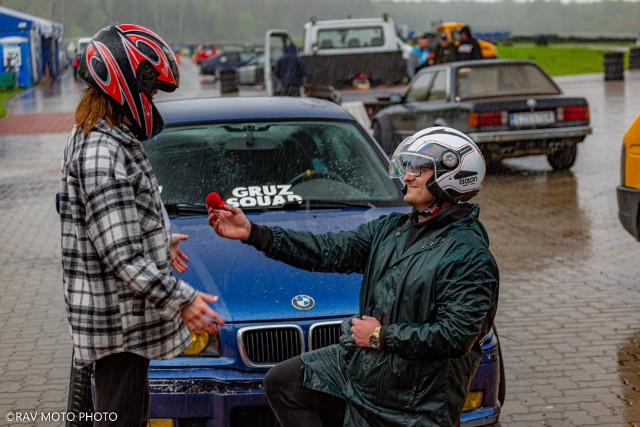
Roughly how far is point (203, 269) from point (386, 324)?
161cm

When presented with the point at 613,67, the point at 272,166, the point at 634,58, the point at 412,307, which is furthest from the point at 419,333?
the point at 634,58

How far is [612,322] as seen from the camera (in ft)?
23.3

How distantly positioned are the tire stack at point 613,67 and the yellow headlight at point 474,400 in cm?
3221

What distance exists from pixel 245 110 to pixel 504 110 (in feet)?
26.2

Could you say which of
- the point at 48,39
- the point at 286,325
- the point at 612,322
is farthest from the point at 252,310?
the point at 48,39

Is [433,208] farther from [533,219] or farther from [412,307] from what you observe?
[533,219]

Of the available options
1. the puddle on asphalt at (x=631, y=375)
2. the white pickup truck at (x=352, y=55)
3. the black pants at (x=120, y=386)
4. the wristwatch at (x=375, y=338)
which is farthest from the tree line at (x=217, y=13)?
the wristwatch at (x=375, y=338)

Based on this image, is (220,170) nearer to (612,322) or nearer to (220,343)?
(220,343)

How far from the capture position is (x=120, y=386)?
322 cm

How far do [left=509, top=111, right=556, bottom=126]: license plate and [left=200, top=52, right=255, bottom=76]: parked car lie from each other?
35.5 metres

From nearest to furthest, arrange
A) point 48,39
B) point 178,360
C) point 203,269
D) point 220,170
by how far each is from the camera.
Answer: point 178,360, point 203,269, point 220,170, point 48,39

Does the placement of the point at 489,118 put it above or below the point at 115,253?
below

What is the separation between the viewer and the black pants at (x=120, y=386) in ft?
10.5

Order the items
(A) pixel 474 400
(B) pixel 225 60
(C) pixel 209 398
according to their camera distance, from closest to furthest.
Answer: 1. (C) pixel 209 398
2. (A) pixel 474 400
3. (B) pixel 225 60
